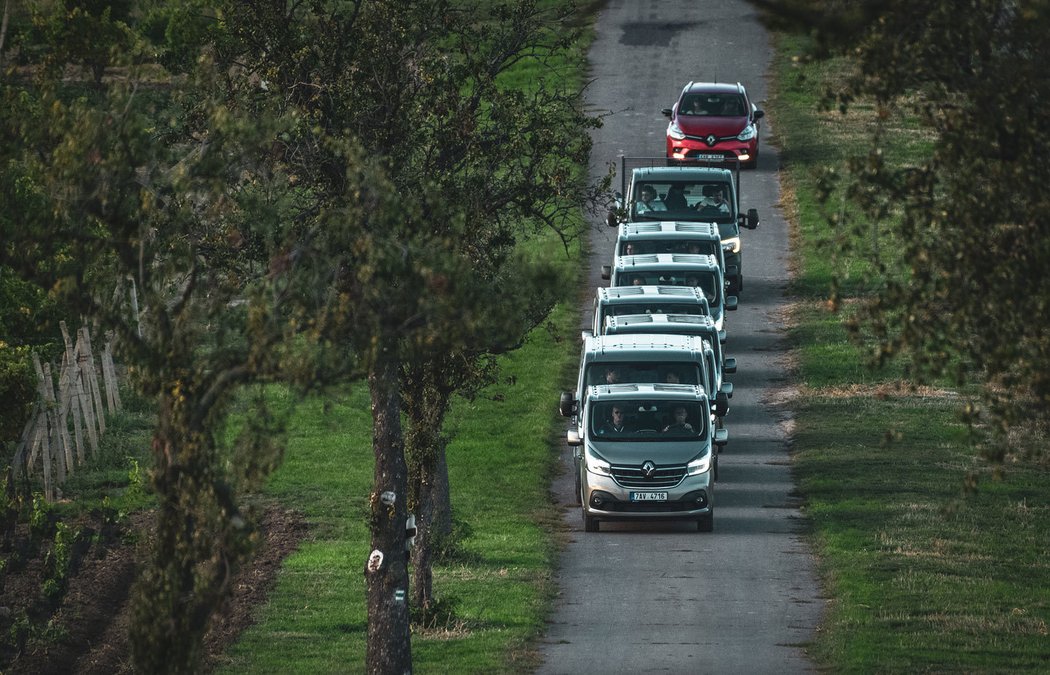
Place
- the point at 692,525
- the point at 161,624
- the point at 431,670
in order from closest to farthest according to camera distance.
Answer: 1. the point at 161,624
2. the point at 431,670
3. the point at 692,525

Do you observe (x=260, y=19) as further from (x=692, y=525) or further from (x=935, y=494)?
(x=935, y=494)

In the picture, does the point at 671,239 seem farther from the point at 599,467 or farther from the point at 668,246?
the point at 599,467

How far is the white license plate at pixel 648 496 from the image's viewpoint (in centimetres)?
2697

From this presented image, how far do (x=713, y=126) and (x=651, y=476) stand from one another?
76.1ft

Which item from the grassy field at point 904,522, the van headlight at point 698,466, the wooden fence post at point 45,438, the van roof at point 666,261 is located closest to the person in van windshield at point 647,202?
the grassy field at point 904,522

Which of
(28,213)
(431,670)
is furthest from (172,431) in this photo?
(431,670)

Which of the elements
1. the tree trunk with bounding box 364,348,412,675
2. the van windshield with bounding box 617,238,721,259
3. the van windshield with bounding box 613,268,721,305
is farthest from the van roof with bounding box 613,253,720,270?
the tree trunk with bounding box 364,348,412,675

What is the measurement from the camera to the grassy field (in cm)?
2152

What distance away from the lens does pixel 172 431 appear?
42.9ft

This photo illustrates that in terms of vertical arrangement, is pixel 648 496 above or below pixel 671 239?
above

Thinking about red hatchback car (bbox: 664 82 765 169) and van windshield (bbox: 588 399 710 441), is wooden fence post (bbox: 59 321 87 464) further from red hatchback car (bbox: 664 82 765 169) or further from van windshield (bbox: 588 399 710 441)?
red hatchback car (bbox: 664 82 765 169)

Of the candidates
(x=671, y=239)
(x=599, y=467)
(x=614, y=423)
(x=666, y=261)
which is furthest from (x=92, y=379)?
(x=671, y=239)

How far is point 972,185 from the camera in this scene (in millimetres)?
13461

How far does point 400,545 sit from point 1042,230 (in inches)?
324
